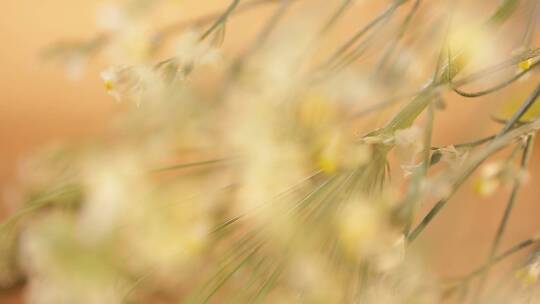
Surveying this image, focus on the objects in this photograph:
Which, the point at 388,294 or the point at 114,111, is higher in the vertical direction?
the point at 114,111

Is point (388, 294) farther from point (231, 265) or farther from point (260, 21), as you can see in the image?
point (260, 21)

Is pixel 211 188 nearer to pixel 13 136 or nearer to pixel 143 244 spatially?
pixel 143 244

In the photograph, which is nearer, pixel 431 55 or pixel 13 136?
pixel 431 55

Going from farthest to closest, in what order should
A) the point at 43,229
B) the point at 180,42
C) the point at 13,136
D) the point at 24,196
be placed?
the point at 13,136 < the point at 24,196 < the point at 180,42 < the point at 43,229

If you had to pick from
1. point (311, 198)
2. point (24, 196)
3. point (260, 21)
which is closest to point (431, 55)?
point (311, 198)

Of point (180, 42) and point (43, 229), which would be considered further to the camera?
point (180, 42)

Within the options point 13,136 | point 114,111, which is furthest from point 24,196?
point 114,111

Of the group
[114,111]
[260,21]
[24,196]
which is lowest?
[114,111]

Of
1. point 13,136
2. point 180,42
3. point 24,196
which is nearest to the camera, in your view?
point 180,42

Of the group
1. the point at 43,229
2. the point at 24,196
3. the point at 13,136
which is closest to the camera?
the point at 43,229
